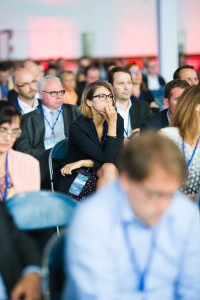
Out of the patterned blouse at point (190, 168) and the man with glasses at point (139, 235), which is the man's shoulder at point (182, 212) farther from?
the patterned blouse at point (190, 168)

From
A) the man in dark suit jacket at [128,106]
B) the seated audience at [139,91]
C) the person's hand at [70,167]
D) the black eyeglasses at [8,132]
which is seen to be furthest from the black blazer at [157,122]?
the seated audience at [139,91]

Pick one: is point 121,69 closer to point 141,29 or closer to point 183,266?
point 183,266

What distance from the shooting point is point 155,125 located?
15.0 feet

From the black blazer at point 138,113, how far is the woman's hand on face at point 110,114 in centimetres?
116

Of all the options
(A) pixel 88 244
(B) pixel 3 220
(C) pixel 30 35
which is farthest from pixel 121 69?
(C) pixel 30 35

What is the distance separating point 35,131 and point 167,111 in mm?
1368

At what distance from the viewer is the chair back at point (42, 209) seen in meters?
2.72

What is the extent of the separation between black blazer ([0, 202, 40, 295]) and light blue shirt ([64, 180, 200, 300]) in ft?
0.92

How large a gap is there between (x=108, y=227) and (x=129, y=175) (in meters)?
0.20

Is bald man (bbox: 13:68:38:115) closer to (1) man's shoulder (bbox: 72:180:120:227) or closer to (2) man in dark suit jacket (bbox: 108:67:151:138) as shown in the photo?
(2) man in dark suit jacket (bbox: 108:67:151:138)

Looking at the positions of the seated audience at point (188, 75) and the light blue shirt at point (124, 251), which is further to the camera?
the seated audience at point (188, 75)

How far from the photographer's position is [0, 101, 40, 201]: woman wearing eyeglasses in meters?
3.06

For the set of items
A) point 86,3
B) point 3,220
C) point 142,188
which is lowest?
point 3,220

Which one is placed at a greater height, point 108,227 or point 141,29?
point 141,29
